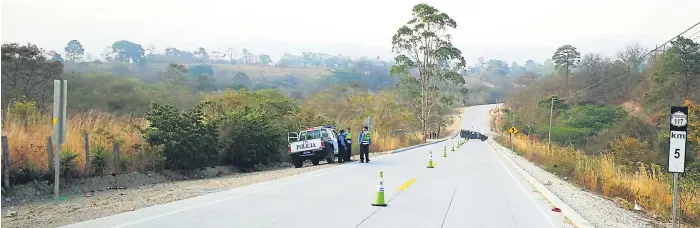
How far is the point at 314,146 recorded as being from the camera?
30.0 metres

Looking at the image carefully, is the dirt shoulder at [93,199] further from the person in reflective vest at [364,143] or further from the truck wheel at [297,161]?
the person in reflective vest at [364,143]

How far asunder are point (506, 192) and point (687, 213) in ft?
15.5

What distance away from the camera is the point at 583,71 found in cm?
11662

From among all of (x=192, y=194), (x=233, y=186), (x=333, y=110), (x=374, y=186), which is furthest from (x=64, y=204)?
(x=333, y=110)

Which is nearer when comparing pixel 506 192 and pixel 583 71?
pixel 506 192

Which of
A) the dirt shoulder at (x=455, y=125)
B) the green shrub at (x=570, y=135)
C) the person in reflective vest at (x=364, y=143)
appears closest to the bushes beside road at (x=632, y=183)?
the person in reflective vest at (x=364, y=143)

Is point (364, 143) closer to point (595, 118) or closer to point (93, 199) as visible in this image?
point (93, 199)

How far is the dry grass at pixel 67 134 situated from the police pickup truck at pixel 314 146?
7374 mm

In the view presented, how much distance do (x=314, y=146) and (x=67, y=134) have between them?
12373 millimetres

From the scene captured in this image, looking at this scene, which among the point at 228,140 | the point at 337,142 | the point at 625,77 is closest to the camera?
the point at 228,140

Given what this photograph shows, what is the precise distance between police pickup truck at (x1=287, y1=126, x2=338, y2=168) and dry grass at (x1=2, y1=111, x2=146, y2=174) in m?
7.37

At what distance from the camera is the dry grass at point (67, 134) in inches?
672

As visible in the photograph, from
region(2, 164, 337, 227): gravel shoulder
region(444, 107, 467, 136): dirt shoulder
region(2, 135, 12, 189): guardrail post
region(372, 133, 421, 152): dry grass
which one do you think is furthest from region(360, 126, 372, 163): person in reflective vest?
region(444, 107, 467, 136): dirt shoulder

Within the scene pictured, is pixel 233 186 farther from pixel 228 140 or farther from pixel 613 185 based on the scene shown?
pixel 613 185
